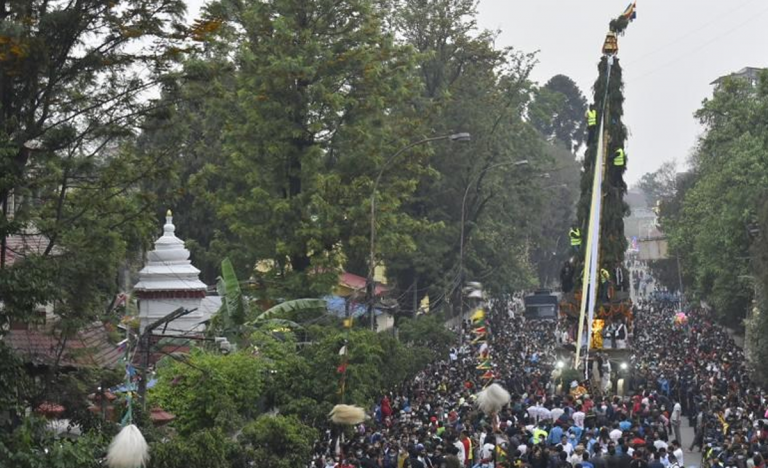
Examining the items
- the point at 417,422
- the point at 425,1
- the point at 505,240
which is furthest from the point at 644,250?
the point at 417,422

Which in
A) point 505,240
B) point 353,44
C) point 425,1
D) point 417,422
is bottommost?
point 417,422

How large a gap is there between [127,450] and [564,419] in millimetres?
13927

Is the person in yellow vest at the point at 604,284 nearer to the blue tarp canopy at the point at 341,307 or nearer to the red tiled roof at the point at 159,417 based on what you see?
the blue tarp canopy at the point at 341,307

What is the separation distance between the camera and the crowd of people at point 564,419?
22.9m

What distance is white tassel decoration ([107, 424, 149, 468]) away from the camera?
15312 mm

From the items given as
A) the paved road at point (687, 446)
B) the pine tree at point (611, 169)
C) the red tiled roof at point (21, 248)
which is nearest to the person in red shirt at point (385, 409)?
the paved road at point (687, 446)

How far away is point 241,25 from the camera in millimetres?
40312

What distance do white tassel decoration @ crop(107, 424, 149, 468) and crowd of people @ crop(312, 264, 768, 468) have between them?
6853 mm

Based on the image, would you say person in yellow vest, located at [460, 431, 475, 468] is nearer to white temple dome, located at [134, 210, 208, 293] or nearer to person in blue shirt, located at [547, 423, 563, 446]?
person in blue shirt, located at [547, 423, 563, 446]

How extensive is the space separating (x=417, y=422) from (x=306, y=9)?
14.5m

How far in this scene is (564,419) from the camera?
27547mm

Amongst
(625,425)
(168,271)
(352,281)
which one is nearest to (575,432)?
(625,425)

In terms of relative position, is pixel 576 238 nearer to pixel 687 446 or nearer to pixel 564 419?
pixel 687 446

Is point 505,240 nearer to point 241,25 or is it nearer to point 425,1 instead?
point 425,1
